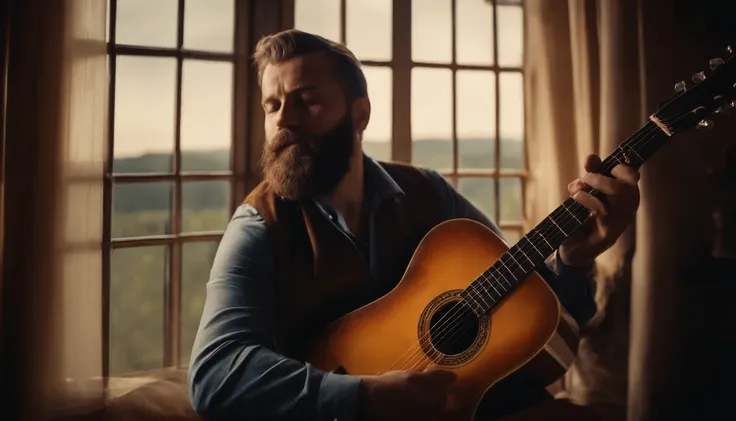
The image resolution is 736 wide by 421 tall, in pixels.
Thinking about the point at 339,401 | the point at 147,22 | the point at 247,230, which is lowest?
the point at 339,401

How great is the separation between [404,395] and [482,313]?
0.75 ft

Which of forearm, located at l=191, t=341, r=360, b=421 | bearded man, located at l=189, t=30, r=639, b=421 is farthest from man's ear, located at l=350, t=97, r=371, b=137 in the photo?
forearm, located at l=191, t=341, r=360, b=421

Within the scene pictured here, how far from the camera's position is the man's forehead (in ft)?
4.17

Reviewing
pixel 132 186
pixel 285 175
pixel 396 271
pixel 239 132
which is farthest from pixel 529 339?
pixel 132 186

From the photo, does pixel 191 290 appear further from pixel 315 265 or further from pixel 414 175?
pixel 414 175

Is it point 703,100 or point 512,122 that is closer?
point 703,100

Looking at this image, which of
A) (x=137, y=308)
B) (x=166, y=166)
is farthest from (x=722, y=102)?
(x=137, y=308)

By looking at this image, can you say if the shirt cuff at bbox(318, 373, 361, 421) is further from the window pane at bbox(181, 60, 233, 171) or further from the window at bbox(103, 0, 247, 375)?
the window pane at bbox(181, 60, 233, 171)

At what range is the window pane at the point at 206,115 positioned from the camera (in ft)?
4.51

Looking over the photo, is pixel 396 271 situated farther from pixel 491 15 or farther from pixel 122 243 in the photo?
pixel 491 15

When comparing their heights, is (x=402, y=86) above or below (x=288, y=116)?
above

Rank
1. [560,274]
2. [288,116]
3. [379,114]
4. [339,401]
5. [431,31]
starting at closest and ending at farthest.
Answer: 1. [339,401]
2. [288,116]
3. [560,274]
4. [379,114]
5. [431,31]

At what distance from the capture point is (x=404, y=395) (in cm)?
118

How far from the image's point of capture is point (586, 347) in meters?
1.60
